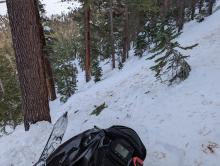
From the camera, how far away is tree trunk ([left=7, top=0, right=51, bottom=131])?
19.4 ft

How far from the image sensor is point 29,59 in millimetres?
6109

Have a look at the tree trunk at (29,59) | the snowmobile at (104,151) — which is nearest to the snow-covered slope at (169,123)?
the tree trunk at (29,59)

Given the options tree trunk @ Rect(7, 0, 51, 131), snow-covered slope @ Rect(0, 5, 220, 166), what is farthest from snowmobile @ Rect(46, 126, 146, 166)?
tree trunk @ Rect(7, 0, 51, 131)

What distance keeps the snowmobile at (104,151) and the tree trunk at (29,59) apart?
3143 mm

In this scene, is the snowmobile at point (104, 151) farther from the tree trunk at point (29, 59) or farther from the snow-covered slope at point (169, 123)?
the tree trunk at point (29, 59)

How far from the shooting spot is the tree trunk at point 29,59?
590 cm

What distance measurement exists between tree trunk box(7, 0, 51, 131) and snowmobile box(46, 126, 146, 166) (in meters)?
3.14

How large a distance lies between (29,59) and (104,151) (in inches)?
151

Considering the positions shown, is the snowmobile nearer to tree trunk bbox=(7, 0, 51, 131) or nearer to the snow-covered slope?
the snow-covered slope

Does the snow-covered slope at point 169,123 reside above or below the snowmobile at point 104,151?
below

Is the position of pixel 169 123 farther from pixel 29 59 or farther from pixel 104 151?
pixel 29 59

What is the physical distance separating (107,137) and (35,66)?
362 cm

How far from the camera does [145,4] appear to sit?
1086 centimetres

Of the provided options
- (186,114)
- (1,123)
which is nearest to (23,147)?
(186,114)
